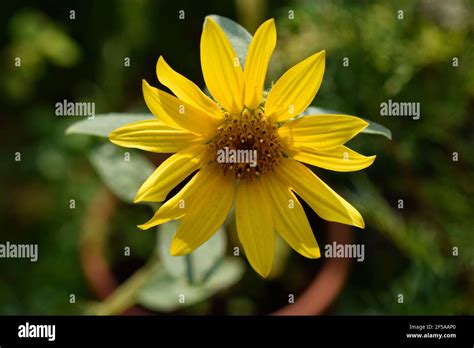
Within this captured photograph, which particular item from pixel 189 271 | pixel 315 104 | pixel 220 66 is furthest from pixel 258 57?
pixel 315 104

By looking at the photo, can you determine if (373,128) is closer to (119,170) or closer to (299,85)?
(299,85)

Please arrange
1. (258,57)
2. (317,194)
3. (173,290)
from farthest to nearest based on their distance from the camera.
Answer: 1. (173,290)
2. (317,194)
3. (258,57)

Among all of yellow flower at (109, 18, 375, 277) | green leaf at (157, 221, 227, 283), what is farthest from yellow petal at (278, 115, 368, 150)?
green leaf at (157, 221, 227, 283)

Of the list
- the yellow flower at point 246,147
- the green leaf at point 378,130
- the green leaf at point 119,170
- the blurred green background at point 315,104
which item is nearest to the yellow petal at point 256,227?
the yellow flower at point 246,147

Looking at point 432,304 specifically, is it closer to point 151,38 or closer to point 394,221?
point 394,221

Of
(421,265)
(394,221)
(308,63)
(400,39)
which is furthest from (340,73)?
(308,63)

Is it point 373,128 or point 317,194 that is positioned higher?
point 373,128
